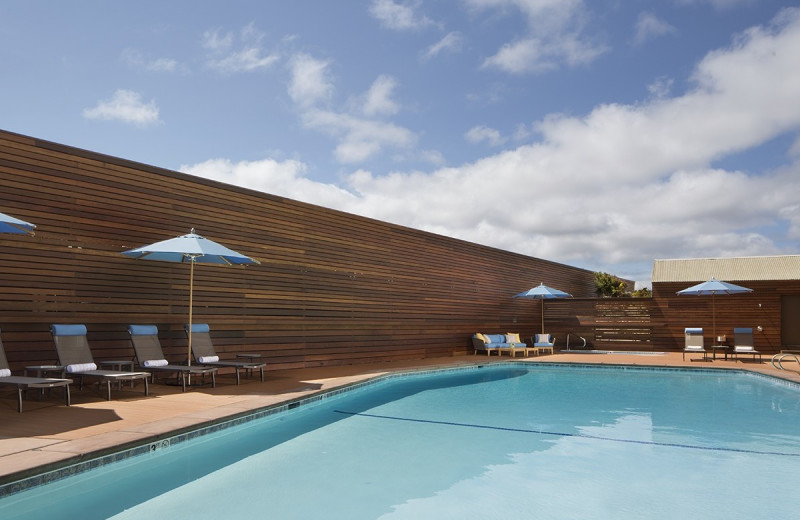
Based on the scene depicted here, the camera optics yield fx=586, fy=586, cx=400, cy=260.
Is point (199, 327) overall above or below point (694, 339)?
above

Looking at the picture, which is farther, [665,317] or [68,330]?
[665,317]

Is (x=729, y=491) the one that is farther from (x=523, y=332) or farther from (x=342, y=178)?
(x=523, y=332)

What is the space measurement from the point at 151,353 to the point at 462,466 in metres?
4.62

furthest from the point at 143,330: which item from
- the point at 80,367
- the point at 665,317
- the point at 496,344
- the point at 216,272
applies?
the point at 665,317

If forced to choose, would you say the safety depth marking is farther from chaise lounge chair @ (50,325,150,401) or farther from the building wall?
the building wall

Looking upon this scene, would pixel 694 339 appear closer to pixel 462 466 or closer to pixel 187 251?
pixel 462 466

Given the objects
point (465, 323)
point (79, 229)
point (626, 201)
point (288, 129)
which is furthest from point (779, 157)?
point (79, 229)

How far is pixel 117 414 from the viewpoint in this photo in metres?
5.49

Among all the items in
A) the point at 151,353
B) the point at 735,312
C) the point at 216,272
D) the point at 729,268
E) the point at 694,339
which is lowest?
the point at 694,339

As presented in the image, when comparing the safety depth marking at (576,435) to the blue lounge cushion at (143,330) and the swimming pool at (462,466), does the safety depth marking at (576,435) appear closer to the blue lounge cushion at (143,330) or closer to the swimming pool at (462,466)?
the swimming pool at (462,466)

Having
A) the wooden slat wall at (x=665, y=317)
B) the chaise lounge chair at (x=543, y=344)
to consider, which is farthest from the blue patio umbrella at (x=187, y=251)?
the wooden slat wall at (x=665, y=317)

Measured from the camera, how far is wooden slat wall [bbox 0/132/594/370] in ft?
22.8

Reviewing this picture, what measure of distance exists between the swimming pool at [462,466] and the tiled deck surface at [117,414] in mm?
174

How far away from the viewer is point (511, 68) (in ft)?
45.1
